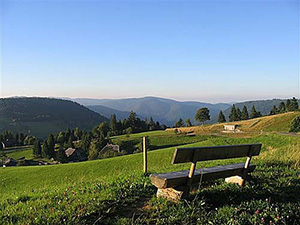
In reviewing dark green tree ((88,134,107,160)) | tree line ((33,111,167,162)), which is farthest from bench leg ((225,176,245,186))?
tree line ((33,111,167,162))

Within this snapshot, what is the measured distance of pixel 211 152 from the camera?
5762 millimetres

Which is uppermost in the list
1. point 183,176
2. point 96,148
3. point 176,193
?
point 183,176

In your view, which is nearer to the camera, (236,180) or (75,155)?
(236,180)

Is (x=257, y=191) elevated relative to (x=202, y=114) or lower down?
elevated

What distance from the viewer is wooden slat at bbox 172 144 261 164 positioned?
5.26 metres

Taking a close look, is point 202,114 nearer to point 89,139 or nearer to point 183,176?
point 89,139

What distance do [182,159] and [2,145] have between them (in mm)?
131004

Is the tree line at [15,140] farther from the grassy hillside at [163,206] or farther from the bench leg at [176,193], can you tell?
the bench leg at [176,193]

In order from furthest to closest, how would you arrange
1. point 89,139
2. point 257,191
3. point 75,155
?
A: point 89,139, point 75,155, point 257,191

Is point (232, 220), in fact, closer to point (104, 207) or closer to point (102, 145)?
point (104, 207)

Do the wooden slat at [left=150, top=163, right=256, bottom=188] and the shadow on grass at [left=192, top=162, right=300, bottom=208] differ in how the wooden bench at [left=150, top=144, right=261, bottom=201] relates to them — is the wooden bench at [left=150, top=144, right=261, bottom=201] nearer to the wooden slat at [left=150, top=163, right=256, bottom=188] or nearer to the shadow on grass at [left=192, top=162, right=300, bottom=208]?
the wooden slat at [left=150, top=163, right=256, bottom=188]

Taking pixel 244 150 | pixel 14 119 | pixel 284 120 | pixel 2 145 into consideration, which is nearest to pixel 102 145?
pixel 284 120

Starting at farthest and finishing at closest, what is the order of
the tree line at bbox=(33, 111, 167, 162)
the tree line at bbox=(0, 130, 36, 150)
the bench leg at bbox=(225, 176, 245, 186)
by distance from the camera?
the tree line at bbox=(0, 130, 36, 150), the tree line at bbox=(33, 111, 167, 162), the bench leg at bbox=(225, 176, 245, 186)

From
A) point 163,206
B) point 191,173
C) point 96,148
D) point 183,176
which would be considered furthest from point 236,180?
point 96,148
